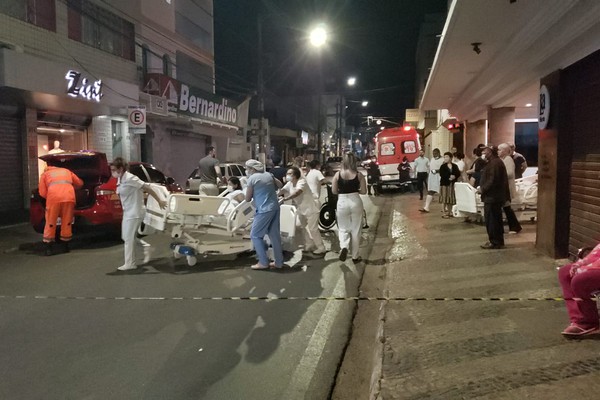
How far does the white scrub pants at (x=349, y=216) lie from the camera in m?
8.50

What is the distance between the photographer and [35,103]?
52.3 feet

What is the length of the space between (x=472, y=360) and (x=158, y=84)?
777 inches

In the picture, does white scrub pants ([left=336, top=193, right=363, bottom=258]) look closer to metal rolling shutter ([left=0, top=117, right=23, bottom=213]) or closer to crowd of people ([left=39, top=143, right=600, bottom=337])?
crowd of people ([left=39, top=143, right=600, bottom=337])

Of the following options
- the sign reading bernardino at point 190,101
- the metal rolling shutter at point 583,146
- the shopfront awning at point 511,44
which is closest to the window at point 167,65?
the sign reading bernardino at point 190,101

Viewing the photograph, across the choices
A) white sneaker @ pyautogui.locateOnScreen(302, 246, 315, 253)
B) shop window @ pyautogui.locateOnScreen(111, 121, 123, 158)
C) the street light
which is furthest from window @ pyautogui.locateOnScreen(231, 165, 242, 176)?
white sneaker @ pyautogui.locateOnScreen(302, 246, 315, 253)

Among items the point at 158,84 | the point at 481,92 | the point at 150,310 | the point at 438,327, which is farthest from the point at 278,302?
the point at 158,84

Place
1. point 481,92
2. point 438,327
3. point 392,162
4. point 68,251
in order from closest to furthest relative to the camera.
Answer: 1. point 438,327
2. point 68,251
3. point 481,92
4. point 392,162

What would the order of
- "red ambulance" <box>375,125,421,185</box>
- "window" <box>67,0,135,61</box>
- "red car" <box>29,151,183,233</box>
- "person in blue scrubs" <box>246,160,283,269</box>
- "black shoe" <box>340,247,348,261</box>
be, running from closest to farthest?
1. "person in blue scrubs" <box>246,160,283,269</box>
2. "black shoe" <box>340,247,348,261</box>
3. "red car" <box>29,151,183,233</box>
4. "window" <box>67,0,135,61</box>
5. "red ambulance" <box>375,125,421,185</box>

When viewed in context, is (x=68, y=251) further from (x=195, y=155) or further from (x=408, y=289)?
(x=195, y=155)

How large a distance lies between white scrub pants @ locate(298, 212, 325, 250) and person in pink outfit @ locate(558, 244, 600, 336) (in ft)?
17.4

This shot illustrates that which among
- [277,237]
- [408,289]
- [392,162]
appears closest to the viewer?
[408,289]

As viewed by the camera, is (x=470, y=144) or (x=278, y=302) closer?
(x=278, y=302)

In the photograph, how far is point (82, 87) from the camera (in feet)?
51.3

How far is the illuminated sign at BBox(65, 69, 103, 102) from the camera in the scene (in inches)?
591
